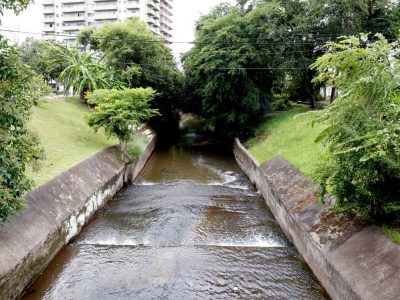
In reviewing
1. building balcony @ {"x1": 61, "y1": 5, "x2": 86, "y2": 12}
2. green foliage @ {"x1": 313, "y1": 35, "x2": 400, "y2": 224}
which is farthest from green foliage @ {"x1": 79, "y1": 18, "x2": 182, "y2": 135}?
building balcony @ {"x1": 61, "y1": 5, "x2": 86, "y2": 12}

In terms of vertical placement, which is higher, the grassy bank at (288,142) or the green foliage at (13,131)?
the green foliage at (13,131)

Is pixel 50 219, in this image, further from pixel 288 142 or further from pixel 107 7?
pixel 107 7

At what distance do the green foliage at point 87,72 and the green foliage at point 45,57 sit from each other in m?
1.05

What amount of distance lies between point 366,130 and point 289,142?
12.7m

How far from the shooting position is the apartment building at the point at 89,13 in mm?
79500

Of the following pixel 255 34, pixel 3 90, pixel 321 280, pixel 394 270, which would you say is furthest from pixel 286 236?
pixel 255 34

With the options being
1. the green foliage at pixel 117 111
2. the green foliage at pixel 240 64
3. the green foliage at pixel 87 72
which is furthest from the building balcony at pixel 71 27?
the green foliage at pixel 117 111

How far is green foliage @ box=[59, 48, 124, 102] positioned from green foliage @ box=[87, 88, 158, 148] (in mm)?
7697

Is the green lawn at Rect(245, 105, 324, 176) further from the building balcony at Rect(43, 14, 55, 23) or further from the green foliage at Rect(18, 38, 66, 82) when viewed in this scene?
the building balcony at Rect(43, 14, 55, 23)

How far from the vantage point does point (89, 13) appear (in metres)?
81.3

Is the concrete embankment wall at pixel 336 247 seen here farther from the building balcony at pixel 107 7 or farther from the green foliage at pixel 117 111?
the building balcony at pixel 107 7

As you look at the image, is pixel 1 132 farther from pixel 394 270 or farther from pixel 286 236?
pixel 286 236

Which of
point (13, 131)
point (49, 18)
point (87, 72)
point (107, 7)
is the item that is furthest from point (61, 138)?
point (49, 18)

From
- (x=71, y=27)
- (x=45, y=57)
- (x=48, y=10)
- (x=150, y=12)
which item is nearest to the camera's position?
(x=45, y=57)
